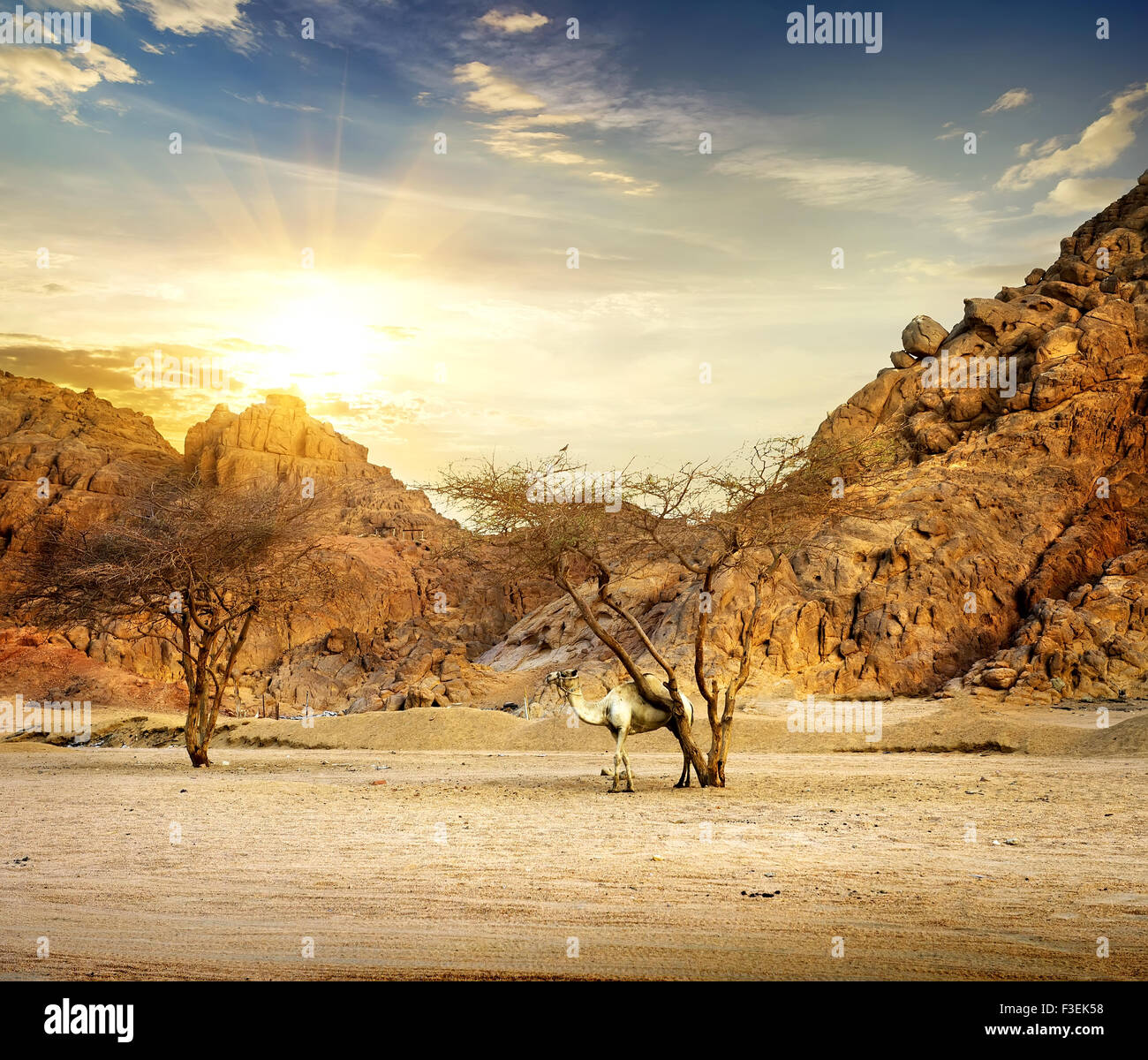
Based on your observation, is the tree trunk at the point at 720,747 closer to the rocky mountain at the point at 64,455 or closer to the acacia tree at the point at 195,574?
the acacia tree at the point at 195,574

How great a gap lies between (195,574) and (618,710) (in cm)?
1279

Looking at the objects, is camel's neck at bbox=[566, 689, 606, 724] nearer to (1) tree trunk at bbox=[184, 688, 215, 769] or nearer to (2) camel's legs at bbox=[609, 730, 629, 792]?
(2) camel's legs at bbox=[609, 730, 629, 792]

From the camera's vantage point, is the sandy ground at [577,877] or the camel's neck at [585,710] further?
the camel's neck at [585,710]

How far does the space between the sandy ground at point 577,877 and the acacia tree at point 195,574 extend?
15.7 ft

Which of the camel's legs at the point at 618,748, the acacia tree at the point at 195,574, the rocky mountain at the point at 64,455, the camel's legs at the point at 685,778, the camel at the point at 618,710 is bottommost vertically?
the camel's legs at the point at 685,778

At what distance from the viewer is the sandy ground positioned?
6.16 meters

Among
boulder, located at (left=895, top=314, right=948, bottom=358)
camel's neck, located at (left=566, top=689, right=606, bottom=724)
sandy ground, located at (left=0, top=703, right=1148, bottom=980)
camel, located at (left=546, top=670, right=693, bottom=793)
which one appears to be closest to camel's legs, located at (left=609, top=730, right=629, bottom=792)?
camel, located at (left=546, top=670, right=693, bottom=793)

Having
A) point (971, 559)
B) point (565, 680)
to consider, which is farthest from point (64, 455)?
point (565, 680)

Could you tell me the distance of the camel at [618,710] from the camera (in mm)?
16281

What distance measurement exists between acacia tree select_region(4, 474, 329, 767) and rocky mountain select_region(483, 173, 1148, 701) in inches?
764

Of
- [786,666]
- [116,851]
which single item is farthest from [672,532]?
[786,666]

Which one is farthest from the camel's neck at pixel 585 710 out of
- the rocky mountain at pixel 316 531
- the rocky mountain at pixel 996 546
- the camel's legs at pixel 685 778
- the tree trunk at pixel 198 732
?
the rocky mountain at pixel 996 546
